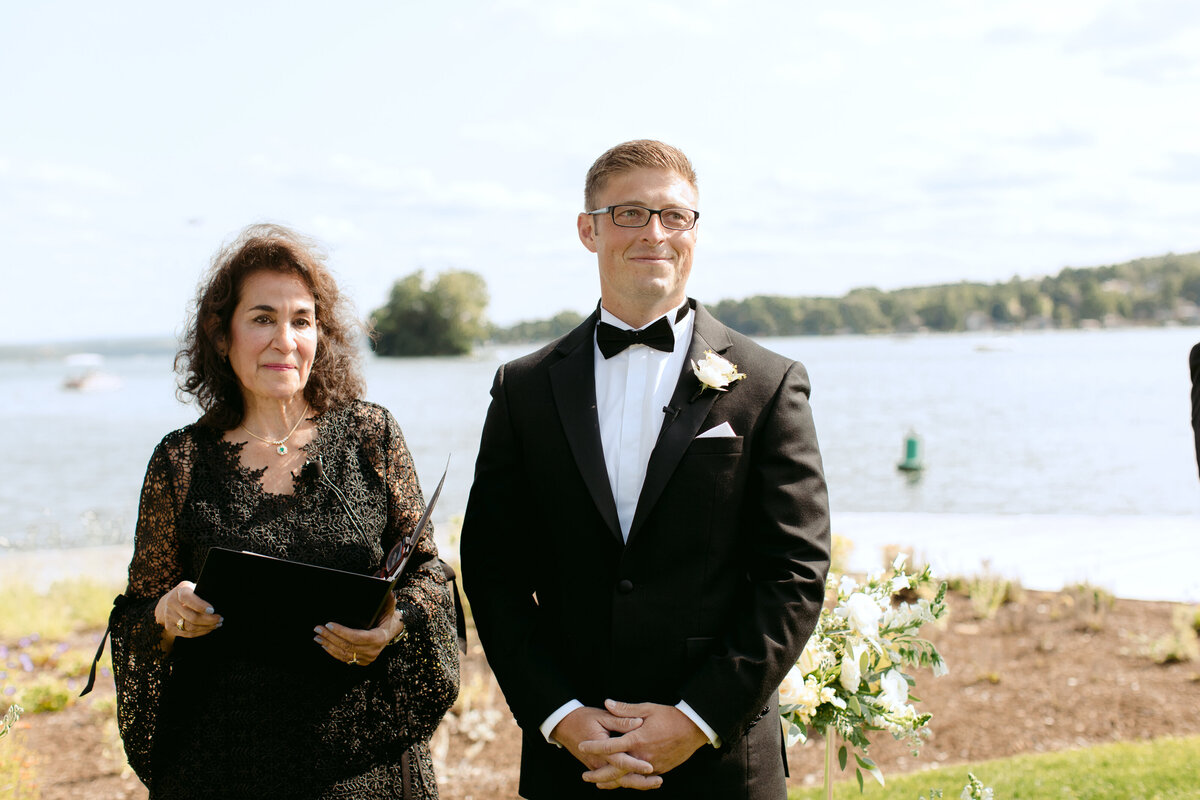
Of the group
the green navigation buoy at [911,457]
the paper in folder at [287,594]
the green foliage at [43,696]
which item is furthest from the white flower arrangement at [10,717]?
the green navigation buoy at [911,457]

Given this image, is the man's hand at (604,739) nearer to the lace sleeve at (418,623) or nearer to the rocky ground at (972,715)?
the lace sleeve at (418,623)

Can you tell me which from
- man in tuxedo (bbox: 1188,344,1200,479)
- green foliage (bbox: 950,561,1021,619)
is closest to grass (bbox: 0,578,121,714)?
man in tuxedo (bbox: 1188,344,1200,479)

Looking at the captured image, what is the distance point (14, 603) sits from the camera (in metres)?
7.72

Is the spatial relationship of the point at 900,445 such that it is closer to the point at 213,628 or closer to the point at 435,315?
the point at 213,628

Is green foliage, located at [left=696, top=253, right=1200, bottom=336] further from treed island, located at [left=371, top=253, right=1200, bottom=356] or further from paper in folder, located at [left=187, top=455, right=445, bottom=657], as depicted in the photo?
paper in folder, located at [left=187, top=455, right=445, bottom=657]

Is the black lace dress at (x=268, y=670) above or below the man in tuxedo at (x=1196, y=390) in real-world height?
below

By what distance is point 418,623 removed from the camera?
2.74m

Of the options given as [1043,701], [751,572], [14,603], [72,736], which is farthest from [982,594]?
[14,603]

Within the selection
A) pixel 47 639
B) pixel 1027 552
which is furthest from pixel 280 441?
pixel 1027 552

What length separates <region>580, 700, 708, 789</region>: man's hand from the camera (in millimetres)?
2236

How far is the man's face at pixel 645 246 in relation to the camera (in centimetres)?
243

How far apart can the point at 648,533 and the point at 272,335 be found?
4.08 ft

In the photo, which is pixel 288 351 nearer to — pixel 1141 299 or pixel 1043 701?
pixel 1043 701

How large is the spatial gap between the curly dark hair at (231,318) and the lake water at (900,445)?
→ 1507 millimetres
